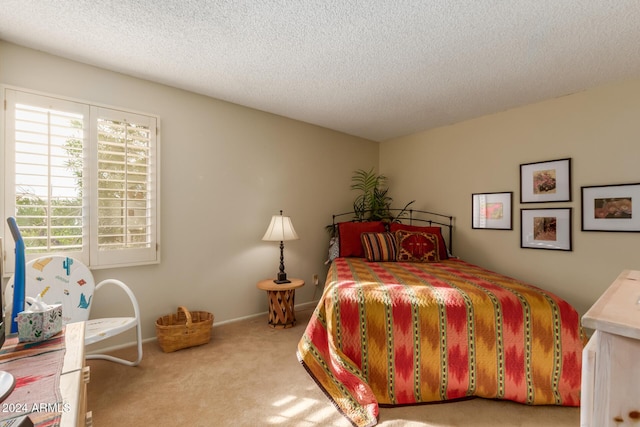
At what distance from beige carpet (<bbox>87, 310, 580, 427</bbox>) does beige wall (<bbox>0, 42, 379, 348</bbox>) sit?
2.32 feet

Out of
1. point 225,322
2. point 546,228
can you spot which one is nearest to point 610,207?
point 546,228

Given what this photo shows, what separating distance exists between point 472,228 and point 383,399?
259 cm

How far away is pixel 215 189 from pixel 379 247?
6.25 ft

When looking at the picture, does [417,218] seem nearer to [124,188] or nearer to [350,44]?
Result: [350,44]

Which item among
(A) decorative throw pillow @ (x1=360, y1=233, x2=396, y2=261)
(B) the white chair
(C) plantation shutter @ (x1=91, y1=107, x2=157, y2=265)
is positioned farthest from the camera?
(A) decorative throw pillow @ (x1=360, y1=233, x2=396, y2=261)

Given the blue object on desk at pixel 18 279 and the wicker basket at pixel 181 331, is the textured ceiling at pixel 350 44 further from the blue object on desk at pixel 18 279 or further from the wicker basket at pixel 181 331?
the wicker basket at pixel 181 331

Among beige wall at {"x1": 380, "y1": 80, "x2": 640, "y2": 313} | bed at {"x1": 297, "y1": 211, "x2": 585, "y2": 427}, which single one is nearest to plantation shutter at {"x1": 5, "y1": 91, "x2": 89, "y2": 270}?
bed at {"x1": 297, "y1": 211, "x2": 585, "y2": 427}

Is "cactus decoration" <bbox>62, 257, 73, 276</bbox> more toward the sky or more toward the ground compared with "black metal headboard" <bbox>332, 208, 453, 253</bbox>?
more toward the ground

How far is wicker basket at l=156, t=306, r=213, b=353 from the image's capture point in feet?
8.46

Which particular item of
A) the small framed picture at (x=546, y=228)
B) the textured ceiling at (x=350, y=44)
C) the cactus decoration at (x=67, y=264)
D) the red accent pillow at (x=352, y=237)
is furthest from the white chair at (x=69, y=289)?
the small framed picture at (x=546, y=228)

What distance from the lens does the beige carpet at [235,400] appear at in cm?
175

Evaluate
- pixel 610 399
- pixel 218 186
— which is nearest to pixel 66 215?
pixel 218 186

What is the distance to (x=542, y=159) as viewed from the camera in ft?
10.4

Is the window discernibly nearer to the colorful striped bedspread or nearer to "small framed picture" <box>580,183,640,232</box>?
the colorful striped bedspread
